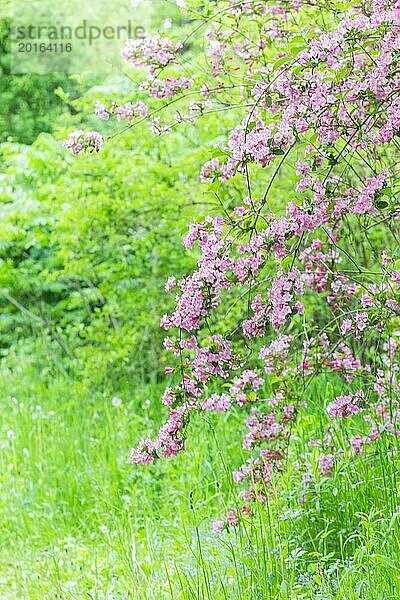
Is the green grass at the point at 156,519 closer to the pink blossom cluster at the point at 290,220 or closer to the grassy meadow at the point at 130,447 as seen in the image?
the grassy meadow at the point at 130,447

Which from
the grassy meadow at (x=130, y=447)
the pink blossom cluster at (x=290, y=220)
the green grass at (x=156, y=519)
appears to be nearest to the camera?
the pink blossom cluster at (x=290, y=220)

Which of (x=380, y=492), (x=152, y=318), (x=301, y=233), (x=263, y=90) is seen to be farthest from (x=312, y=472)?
(x=152, y=318)

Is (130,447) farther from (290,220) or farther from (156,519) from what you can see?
(290,220)

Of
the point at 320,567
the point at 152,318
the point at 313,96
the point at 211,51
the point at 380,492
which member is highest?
the point at 152,318

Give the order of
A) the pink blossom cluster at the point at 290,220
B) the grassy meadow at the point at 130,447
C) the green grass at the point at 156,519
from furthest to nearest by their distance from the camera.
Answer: the grassy meadow at the point at 130,447 → the green grass at the point at 156,519 → the pink blossom cluster at the point at 290,220

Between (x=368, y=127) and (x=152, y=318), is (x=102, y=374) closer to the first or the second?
(x=152, y=318)

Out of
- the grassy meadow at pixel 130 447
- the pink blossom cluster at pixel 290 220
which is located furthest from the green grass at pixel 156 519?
the pink blossom cluster at pixel 290 220

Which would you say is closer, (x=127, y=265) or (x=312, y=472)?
(x=312, y=472)

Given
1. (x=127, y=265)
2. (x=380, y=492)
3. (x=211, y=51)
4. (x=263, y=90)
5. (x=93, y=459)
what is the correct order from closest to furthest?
(x=263, y=90)
(x=380, y=492)
(x=211, y=51)
(x=93, y=459)
(x=127, y=265)

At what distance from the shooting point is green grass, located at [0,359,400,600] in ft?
8.65

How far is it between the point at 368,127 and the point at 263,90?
12.1 inches

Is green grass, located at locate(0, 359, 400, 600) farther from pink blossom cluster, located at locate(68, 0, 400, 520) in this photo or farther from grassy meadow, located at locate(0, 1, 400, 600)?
pink blossom cluster, located at locate(68, 0, 400, 520)

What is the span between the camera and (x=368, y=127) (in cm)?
253

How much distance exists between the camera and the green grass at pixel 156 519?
2.64m
